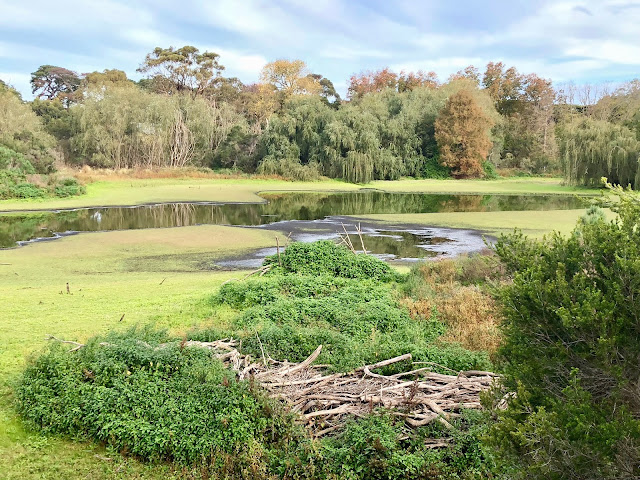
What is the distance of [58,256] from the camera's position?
14484 millimetres

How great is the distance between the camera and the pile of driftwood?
482 cm

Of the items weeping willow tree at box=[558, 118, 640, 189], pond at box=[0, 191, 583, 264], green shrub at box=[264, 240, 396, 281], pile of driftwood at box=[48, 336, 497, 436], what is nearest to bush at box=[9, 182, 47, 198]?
pond at box=[0, 191, 583, 264]

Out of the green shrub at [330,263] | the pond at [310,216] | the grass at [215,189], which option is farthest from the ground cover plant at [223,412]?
the grass at [215,189]

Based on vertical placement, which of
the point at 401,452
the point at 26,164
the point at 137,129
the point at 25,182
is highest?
the point at 137,129

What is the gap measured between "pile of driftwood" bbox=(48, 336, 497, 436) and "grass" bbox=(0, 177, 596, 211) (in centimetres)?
2185

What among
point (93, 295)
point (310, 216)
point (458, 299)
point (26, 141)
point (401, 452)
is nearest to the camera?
point (401, 452)

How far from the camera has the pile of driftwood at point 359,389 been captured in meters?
4.82

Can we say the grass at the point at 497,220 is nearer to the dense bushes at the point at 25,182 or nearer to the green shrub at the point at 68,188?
the green shrub at the point at 68,188

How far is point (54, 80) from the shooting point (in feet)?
226

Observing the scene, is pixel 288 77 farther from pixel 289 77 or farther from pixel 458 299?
pixel 458 299

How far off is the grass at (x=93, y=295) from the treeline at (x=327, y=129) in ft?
59.9

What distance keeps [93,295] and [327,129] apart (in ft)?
109

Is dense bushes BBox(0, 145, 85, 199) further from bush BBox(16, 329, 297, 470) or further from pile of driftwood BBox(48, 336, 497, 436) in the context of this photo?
bush BBox(16, 329, 297, 470)

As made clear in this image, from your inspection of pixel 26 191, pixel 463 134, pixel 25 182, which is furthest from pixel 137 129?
pixel 463 134
